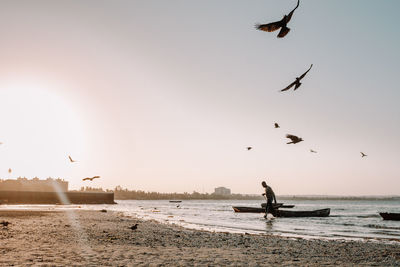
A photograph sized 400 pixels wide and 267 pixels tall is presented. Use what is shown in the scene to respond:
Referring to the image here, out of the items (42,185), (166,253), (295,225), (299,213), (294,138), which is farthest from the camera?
(42,185)

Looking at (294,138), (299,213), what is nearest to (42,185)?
(299,213)

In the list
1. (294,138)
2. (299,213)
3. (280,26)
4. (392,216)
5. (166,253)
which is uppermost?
(280,26)

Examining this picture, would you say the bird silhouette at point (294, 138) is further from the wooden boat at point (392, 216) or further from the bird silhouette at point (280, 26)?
the wooden boat at point (392, 216)

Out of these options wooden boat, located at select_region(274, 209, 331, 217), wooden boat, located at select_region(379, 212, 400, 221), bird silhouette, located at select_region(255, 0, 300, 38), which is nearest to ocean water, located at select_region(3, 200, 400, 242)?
wooden boat, located at select_region(274, 209, 331, 217)

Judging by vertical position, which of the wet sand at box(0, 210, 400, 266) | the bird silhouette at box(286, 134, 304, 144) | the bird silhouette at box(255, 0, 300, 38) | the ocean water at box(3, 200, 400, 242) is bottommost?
the ocean water at box(3, 200, 400, 242)

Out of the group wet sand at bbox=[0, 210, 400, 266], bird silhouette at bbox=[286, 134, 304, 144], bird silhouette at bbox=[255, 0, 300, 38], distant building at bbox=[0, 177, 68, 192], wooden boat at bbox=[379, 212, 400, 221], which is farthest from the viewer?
distant building at bbox=[0, 177, 68, 192]

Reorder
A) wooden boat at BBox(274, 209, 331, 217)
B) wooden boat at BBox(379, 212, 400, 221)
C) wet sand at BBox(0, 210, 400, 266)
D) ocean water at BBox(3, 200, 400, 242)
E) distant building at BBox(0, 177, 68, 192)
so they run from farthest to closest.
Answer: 1. distant building at BBox(0, 177, 68, 192)
2. wooden boat at BBox(379, 212, 400, 221)
3. wooden boat at BBox(274, 209, 331, 217)
4. ocean water at BBox(3, 200, 400, 242)
5. wet sand at BBox(0, 210, 400, 266)

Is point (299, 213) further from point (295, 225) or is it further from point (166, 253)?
point (166, 253)

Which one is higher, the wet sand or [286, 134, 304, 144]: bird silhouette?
[286, 134, 304, 144]: bird silhouette

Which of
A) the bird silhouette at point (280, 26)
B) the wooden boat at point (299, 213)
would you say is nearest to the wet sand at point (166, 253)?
the bird silhouette at point (280, 26)

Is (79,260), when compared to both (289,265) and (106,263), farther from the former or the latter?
(289,265)

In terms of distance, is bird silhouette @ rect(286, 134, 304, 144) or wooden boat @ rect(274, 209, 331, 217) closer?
bird silhouette @ rect(286, 134, 304, 144)

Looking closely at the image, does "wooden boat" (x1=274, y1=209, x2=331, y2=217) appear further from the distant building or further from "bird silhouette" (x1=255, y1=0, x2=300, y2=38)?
the distant building

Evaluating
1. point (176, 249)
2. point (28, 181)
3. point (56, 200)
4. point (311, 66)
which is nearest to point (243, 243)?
point (176, 249)
